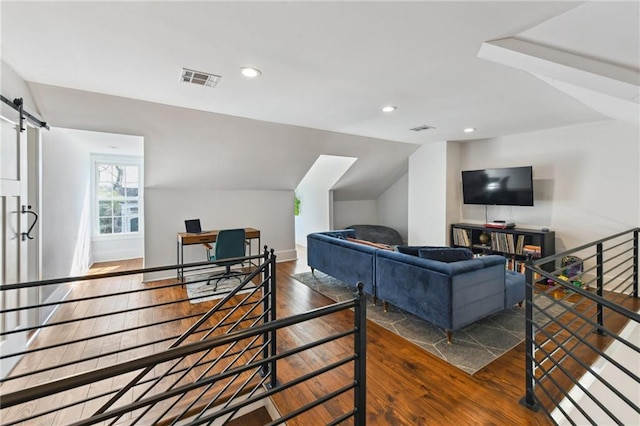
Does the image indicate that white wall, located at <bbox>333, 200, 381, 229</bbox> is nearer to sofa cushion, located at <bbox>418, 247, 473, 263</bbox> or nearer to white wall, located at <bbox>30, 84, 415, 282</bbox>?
white wall, located at <bbox>30, 84, 415, 282</bbox>

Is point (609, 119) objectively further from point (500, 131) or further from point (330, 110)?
point (330, 110)

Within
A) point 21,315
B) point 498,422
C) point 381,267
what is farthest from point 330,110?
point 21,315

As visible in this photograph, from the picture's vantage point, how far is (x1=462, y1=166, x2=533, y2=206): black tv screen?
14.7ft

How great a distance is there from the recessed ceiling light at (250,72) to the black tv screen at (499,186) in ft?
13.7

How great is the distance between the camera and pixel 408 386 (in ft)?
6.93

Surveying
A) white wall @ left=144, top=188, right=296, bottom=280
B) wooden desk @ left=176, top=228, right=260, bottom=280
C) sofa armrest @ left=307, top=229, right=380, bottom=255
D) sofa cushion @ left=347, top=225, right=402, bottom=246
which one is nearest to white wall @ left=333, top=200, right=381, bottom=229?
sofa cushion @ left=347, top=225, right=402, bottom=246

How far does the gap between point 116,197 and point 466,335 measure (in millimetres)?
6523

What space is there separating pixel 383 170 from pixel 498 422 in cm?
529

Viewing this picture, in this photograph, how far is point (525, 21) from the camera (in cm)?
166

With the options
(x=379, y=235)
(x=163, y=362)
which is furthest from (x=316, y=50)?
(x=379, y=235)

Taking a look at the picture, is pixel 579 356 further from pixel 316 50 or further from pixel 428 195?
pixel 428 195

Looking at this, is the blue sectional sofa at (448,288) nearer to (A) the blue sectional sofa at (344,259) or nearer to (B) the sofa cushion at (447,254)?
(B) the sofa cushion at (447,254)

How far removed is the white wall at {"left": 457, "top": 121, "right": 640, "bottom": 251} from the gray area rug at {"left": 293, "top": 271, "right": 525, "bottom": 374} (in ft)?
6.28

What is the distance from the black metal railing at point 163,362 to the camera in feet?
3.10
